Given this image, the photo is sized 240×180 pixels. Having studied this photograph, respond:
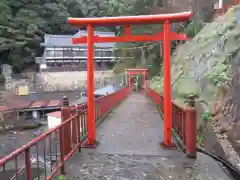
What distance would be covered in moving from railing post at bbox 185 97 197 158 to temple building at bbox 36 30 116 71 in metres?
44.3

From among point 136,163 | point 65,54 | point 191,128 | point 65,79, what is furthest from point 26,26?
point 191,128

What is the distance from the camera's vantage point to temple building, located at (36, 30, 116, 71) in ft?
163

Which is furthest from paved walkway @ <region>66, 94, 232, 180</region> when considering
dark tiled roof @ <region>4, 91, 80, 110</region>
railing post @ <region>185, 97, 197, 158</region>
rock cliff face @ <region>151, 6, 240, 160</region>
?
dark tiled roof @ <region>4, 91, 80, 110</region>

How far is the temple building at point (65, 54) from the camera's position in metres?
49.6

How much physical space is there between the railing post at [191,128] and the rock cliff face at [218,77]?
232cm

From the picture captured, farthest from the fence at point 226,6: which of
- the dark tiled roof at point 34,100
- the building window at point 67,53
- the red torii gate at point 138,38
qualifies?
the building window at point 67,53

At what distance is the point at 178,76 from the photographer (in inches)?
554

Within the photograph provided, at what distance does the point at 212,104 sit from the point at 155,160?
444 centimetres

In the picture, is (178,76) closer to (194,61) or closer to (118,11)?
(194,61)

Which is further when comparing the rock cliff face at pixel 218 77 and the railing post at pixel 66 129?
the rock cliff face at pixel 218 77

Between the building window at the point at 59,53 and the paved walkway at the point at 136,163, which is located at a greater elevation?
the building window at the point at 59,53

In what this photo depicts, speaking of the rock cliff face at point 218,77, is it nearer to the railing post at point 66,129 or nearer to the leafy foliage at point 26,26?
the railing post at point 66,129

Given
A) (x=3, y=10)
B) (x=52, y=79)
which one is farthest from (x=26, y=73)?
(x=3, y=10)

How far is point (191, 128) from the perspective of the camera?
5293 mm
